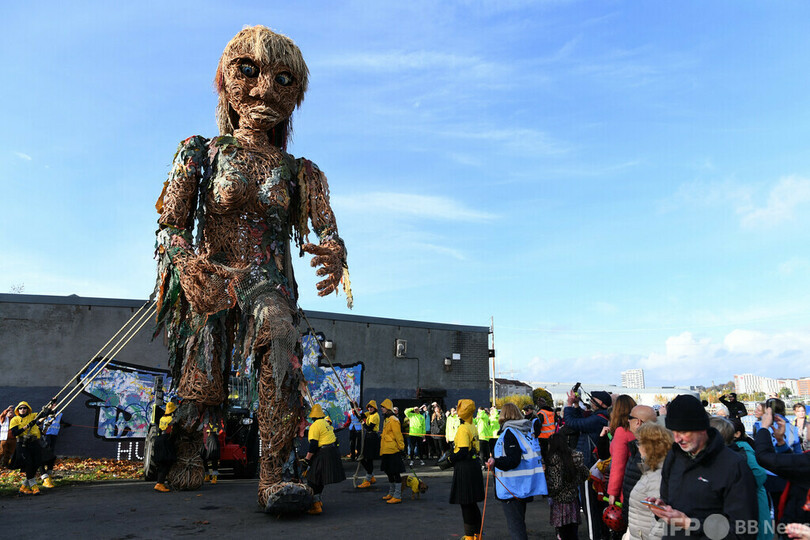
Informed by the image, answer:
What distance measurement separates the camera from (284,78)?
266 inches

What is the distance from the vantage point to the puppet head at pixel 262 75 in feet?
21.6

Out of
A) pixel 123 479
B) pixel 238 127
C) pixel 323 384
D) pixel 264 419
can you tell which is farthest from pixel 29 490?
pixel 323 384

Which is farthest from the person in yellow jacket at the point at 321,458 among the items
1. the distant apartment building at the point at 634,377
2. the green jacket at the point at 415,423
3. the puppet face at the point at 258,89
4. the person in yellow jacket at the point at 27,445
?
the distant apartment building at the point at 634,377

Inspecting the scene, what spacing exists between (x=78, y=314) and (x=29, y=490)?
20.9 ft

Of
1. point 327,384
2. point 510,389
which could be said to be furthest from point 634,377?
point 327,384

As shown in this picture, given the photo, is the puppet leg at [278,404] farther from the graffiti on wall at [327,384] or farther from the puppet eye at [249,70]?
the graffiti on wall at [327,384]

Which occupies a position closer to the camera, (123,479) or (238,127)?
(238,127)

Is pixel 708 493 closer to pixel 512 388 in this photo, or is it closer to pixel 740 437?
pixel 740 437

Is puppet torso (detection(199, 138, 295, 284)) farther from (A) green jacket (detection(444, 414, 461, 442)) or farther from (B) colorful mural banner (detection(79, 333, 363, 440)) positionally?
(A) green jacket (detection(444, 414, 461, 442))

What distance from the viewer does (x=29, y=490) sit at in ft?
26.3

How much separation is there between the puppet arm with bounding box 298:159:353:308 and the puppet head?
75 cm

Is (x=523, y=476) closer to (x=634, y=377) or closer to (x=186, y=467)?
(x=186, y=467)

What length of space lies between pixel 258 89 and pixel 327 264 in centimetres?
222

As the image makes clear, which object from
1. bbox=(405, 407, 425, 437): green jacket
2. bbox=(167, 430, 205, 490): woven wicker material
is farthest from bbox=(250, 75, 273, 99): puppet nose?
bbox=(405, 407, 425, 437): green jacket
